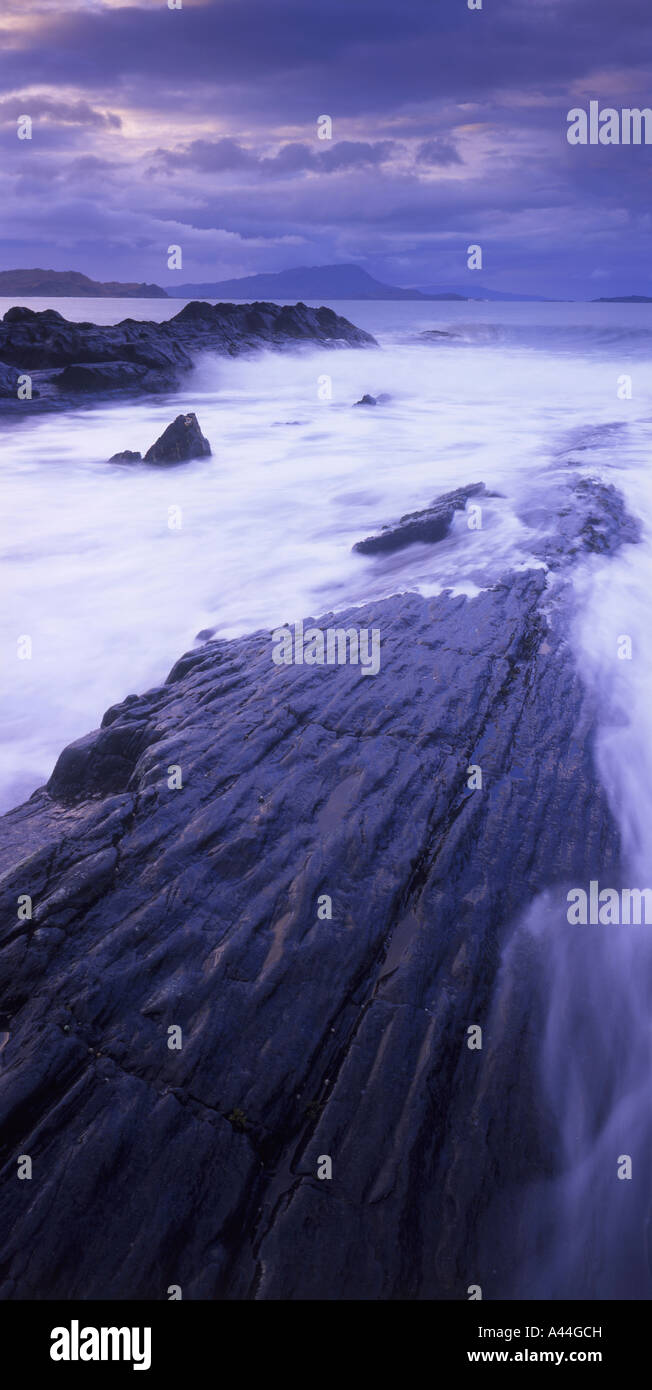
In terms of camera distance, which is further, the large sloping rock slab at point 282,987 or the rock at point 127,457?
the rock at point 127,457

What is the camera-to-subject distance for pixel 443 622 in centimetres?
782

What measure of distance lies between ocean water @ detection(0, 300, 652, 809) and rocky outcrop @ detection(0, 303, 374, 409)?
1642mm

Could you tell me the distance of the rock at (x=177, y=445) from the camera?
723 inches

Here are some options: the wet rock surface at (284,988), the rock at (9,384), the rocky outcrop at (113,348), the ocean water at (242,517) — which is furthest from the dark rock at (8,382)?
the wet rock surface at (284,988)

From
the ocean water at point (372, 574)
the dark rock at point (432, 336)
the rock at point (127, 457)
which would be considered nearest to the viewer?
the ocean water at point (372, 574)

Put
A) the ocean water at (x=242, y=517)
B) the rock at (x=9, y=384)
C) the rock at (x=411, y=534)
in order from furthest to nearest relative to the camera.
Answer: the rock at (x=9, y=384), the rock at (x=411, y=534), the ocean water at (x=242, y=517)

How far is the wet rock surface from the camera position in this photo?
10.9 feet

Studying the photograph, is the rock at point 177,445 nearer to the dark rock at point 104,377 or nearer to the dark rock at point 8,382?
the dark rock at point 8,382

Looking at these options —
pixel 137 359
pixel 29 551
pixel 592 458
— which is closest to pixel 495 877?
pixel 29 551

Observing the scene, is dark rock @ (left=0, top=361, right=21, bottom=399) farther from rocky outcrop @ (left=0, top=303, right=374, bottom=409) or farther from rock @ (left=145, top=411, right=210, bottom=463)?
rock @ (left=145, top=411, right=210, bottom=463)

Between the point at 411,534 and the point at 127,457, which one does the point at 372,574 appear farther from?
the point at 127,457

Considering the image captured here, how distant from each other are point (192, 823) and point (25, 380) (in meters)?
26.3

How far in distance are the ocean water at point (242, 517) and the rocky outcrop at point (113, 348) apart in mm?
1642

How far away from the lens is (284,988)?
4.16 meters
